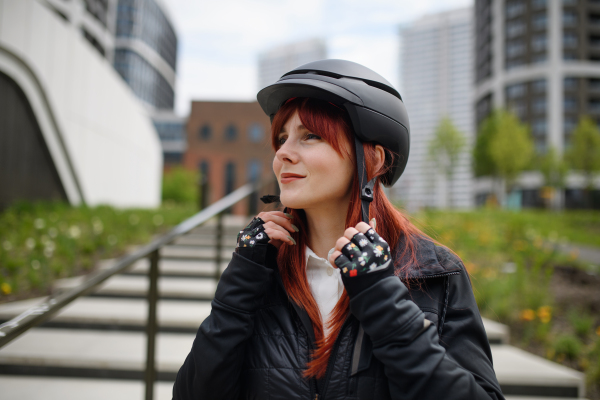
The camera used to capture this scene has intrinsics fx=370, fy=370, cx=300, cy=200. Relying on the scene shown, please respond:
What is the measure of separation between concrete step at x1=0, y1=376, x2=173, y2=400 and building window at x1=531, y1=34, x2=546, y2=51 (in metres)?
59.2

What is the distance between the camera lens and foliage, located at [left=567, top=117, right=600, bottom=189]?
27.2 m

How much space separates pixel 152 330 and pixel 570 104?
2268 inches

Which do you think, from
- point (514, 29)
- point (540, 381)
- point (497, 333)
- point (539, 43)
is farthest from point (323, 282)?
point (514, 29)

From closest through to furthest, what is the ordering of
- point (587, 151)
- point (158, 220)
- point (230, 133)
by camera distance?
point (158, 220) → point (587, 151) → point (230, 133)

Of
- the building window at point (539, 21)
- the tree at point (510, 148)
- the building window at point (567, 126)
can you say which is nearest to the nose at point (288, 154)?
the tree at point (510, 148)

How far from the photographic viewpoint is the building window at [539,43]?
4797cm

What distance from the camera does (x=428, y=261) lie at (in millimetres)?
1148

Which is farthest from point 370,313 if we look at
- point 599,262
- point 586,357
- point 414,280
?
point 599,262

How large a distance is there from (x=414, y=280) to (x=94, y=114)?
13.6 metres

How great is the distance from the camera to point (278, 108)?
1.41 metres

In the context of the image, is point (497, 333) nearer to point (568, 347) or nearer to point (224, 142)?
point (568, 347)

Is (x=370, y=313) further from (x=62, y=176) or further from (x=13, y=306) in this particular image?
(x=62, y=176)

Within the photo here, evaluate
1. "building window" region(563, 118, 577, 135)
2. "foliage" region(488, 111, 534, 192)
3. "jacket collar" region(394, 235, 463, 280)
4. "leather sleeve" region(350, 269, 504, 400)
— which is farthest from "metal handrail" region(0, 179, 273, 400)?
"building window" region(563, 118, 577, 135)

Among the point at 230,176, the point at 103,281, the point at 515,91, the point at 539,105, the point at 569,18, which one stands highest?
the point at 569,18
